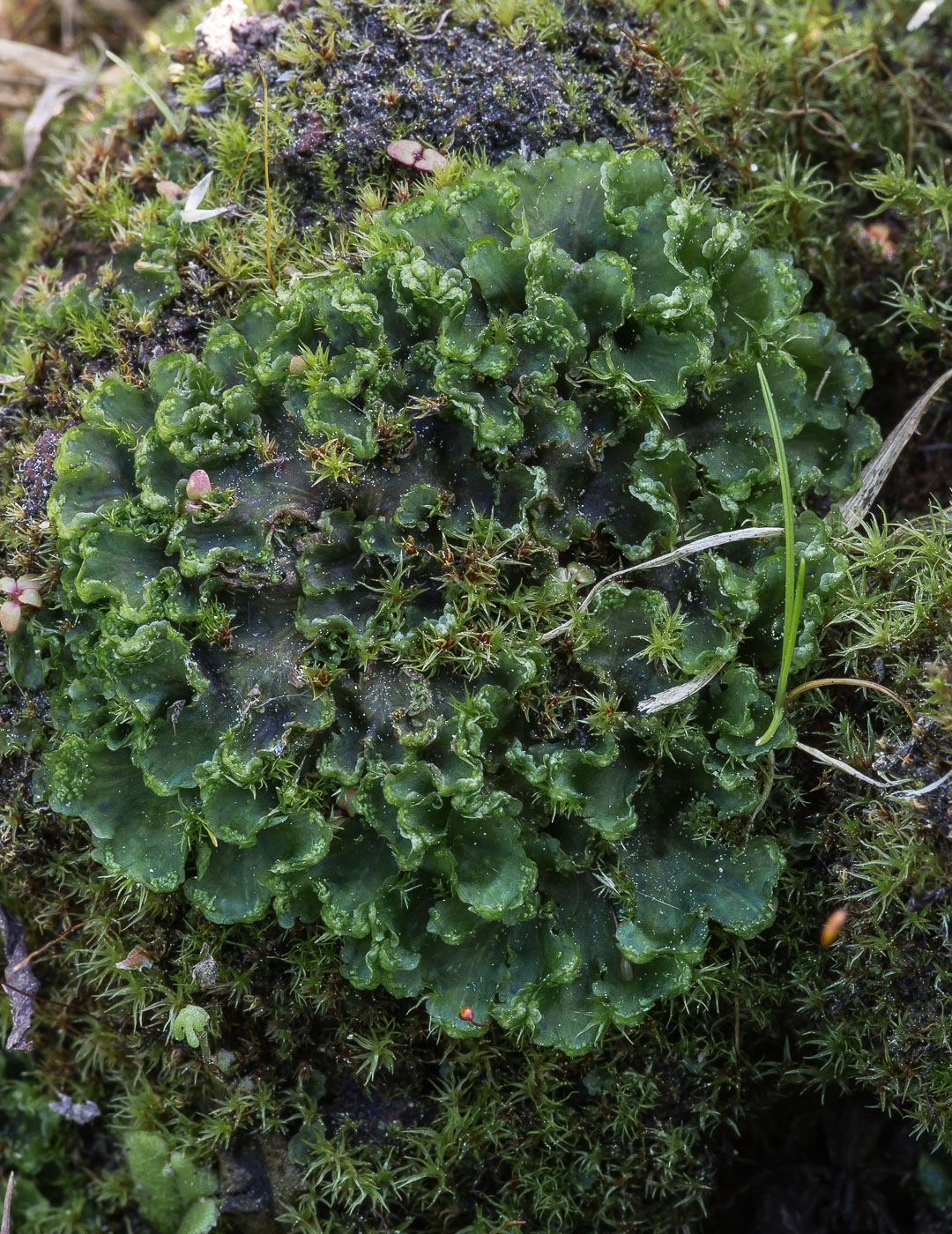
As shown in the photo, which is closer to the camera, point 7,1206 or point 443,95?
point 7,1206

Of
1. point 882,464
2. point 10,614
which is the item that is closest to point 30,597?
point 10,614

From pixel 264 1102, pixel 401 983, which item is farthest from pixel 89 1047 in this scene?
pixel 401 983

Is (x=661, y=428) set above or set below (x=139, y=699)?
above

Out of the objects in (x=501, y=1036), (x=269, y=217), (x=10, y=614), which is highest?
(x=269, y=217)

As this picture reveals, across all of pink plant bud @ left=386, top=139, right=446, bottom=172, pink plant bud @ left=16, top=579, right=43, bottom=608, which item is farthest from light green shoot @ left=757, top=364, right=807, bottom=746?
pink plant bud @ left=16, top=579, right=43, bottom=608

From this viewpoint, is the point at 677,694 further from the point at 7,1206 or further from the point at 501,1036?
the point at 7,1206

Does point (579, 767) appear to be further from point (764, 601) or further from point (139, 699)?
point (139, 699)

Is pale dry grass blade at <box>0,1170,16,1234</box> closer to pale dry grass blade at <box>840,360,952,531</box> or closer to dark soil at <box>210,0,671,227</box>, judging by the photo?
dark soil at <box>210,0,671,227</box>

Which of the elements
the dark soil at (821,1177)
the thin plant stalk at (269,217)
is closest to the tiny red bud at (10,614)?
the thin plant stalk at (269,217)
